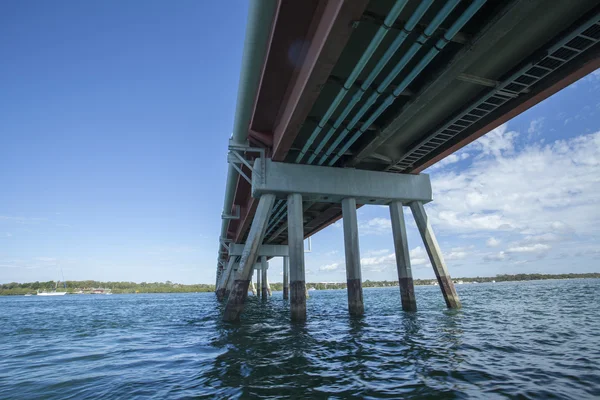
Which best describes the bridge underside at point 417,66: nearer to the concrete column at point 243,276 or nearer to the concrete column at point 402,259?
the concrete column at point 402,259

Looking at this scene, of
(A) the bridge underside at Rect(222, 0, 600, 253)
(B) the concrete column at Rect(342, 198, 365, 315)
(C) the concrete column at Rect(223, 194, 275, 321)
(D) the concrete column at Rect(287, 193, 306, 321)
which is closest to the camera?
(A) the bridge underside at Rect(222, 0, 600, 253)

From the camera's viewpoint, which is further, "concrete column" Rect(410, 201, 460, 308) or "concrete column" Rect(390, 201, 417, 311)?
"concrete column" Rect(410, 201, 460, 308)

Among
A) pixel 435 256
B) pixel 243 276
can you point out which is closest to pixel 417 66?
pixel 435 256

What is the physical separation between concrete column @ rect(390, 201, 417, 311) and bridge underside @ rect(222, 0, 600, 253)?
355 centimetres

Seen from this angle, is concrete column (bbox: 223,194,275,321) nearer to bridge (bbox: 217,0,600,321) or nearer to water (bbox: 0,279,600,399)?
bridge (bbox: 217,0,600,321)

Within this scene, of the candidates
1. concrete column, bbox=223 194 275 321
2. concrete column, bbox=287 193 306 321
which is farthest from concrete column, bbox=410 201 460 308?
concrete column, bbox=223 194 275 321

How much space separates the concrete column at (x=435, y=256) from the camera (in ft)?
51.3

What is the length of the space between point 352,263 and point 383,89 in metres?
7.94

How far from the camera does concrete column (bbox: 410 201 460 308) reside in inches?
616

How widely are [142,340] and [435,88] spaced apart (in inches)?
520

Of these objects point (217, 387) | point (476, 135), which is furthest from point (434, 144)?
point (217, 387)

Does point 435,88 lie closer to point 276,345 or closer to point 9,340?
point 276,345

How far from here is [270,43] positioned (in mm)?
9195

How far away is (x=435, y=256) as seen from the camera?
635 inches
